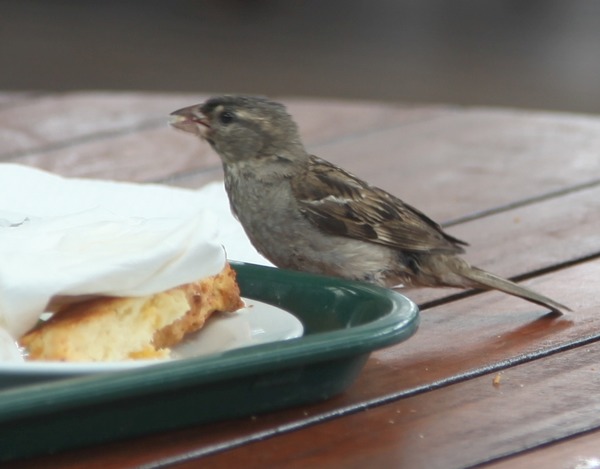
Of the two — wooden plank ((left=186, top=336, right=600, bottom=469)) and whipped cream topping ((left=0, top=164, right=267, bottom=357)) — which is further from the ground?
whipped cream topping ((left=0, top=164, right=267, bottom=357))

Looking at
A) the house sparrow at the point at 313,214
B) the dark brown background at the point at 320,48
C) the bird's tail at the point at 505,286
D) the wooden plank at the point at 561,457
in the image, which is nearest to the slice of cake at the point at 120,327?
the wooden plank at the point at 561,457

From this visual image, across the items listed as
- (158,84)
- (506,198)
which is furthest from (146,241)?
(158,84)

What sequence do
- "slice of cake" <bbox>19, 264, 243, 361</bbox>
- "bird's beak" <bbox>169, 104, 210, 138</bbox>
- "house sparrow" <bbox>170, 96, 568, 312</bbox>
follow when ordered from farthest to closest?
"bird's beak" <bbox>169, 104, 210, 138</bbox> → "house sparrow" <bbox>170, 96, 568, 312</bbox> → "slice of cake" <bbox>19, 264, 243, 361</bbox>

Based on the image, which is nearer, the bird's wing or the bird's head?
the bird's wing

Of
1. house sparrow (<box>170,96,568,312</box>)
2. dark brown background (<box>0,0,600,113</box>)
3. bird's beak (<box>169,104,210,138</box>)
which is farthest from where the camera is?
dark brown background (<box>0,0,600,113</box>)

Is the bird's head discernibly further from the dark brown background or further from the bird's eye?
the dark brown background

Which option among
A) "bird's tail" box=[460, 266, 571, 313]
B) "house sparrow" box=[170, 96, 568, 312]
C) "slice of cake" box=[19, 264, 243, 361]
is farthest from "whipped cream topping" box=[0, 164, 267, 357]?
"house sparrow" box=[170, 96, 568, 312]

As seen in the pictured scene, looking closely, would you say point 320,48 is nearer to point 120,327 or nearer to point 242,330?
point 242,330
